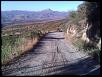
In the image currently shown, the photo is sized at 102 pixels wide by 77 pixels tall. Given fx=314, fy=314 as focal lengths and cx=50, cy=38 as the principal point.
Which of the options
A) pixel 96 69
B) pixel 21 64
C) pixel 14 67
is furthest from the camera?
pixel 21 64

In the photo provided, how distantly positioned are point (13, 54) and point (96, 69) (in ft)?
31.1

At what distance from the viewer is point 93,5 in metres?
25.8

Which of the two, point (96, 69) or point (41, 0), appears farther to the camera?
point (96, 69)

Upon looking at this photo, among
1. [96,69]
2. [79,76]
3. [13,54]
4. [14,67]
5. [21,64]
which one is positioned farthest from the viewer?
[13,54]

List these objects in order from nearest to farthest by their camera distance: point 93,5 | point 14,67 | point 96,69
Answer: point 96,69, point 14,67, point 93,5

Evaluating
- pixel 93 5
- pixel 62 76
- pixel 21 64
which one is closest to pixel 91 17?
pixel 93 5

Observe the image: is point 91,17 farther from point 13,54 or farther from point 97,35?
point 13,54

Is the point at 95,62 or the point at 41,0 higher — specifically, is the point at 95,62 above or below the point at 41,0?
below

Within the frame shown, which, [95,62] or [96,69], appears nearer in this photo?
[96,69]

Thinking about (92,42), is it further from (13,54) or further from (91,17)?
(13,54)

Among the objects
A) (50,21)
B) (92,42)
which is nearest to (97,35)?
(92,42)

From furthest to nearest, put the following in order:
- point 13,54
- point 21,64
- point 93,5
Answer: point 93,5
point 13,54
point 21,64

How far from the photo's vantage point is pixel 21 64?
63.5ft

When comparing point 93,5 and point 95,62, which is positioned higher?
point 93,5
